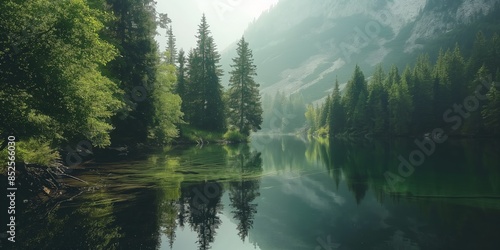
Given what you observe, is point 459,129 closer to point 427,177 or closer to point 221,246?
point 427,177

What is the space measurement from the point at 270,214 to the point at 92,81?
41.3ft

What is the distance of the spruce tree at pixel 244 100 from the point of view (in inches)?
2803

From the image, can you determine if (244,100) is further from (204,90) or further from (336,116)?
(336,116)

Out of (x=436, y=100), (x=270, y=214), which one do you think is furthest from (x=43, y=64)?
(x=436, y=100)

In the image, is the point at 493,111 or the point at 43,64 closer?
the point at 43,64

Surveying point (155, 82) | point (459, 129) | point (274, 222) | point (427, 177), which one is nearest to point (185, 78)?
point (155, 82)

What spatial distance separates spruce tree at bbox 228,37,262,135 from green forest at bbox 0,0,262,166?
2914 mm

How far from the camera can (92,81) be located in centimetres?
1872

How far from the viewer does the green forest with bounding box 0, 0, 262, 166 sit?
13.7 m

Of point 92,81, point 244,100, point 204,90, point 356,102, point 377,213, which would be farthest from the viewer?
point 356,102

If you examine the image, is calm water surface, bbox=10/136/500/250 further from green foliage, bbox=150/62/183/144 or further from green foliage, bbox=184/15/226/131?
green foliage, bbox=184/15/226/131

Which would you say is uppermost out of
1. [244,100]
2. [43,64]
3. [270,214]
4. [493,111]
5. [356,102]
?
[356,102]

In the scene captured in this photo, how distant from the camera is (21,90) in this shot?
46.2ft

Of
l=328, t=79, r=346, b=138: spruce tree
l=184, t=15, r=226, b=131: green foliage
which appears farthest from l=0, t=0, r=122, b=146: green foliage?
l=328, t=79, r=346, b=138: spruce tree
